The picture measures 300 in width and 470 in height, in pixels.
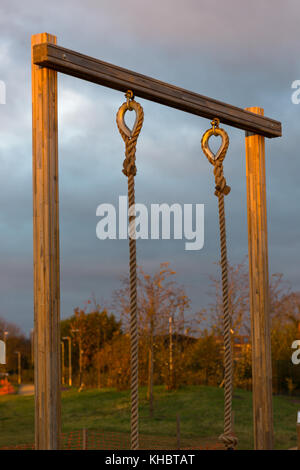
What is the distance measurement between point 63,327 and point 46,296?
19.2 metres

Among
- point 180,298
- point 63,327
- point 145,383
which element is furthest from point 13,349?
point 180,298

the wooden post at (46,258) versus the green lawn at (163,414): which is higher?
the wooden post at (46,258)

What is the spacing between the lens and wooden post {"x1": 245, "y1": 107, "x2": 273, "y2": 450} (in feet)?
9.64

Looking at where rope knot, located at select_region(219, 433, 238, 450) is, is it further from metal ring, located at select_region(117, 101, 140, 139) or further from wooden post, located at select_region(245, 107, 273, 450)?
metal ring, located at select_region(117, 101, 140, 139)

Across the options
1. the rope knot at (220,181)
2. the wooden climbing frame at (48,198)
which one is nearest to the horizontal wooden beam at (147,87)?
the wooden climbing frame at (48,198)

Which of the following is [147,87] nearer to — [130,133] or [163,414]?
[130,133]

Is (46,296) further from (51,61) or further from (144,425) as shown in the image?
(144,425)

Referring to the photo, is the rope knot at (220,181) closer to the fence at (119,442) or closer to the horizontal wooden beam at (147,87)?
the horizontal wooden beam at (147,87)

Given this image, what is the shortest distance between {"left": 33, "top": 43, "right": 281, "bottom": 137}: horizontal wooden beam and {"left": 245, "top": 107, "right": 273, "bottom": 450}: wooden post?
0.36ft

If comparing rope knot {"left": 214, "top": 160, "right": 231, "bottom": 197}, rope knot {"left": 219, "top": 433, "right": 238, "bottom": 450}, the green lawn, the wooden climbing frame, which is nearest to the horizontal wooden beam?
the wooden climbing frame

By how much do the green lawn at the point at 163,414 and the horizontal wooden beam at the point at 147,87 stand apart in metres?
6.64

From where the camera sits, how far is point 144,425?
1020 cm

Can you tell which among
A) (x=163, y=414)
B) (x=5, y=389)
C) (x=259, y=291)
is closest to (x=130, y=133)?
(x=259, y=291)

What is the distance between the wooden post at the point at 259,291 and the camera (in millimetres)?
2938
